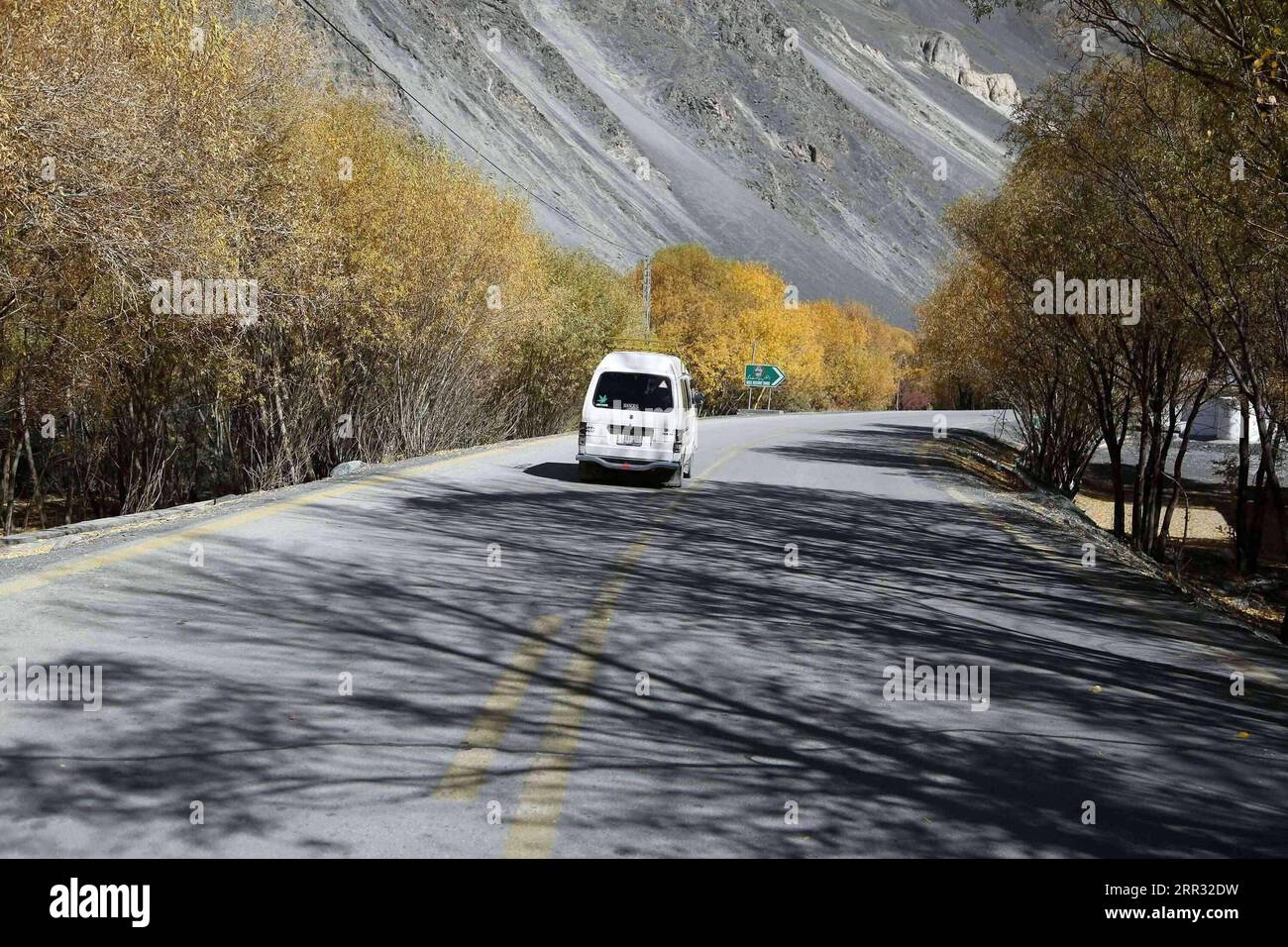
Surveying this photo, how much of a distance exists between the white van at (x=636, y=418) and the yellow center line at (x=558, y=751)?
8789 mm

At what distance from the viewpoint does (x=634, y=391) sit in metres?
19.0

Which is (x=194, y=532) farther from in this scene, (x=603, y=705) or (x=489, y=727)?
(x=489, y=727)

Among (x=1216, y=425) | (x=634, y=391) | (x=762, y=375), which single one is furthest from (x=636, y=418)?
(x=1216, y=425)

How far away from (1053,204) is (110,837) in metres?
20.8

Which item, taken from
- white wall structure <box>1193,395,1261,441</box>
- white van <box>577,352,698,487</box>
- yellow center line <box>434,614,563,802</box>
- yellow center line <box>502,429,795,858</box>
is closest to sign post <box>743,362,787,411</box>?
white wall structure <box>1193,395,1261,441</box>

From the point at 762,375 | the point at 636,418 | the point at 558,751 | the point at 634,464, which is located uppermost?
the point at 762,375

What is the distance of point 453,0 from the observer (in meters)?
141

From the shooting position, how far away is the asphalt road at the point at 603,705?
4.54m

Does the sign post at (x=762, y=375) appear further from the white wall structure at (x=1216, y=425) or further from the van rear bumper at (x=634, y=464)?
the van rear bumper at (x=634, y=464)

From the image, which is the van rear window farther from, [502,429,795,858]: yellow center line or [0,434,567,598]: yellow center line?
[502,429,795,858]: yellow center line

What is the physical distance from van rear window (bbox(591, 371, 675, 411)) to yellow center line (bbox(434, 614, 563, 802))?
11018 millimetres

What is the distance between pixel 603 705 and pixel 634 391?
1297cm

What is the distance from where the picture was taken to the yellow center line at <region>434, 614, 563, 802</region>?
4898 millimetres

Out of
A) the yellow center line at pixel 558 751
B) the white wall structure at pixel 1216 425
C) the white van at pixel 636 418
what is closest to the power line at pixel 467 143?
the white wall structure at pixel 1216 425
